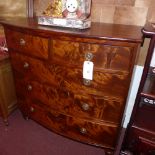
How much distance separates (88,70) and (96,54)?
0.38 ft

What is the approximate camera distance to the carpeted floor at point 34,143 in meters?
1.59

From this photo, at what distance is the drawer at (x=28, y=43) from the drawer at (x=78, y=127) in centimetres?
51

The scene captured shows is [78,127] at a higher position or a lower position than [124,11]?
lower

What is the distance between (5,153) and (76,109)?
0.78m

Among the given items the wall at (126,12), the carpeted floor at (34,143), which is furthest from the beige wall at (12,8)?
the carpeted floor at (34,143)

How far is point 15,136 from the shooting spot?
1.74 meters

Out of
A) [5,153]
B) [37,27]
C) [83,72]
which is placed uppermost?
[37,27]

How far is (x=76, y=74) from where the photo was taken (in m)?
1.21

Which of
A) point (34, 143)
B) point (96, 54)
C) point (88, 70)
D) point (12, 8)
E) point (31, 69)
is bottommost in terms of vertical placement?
point (34, 143)

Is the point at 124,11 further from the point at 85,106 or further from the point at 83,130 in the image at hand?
the point at 83,130

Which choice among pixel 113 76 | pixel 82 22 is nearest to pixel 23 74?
pixel 82 22

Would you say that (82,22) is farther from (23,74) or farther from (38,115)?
(38,115)

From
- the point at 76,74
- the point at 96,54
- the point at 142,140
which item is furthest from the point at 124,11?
the point at 142,140

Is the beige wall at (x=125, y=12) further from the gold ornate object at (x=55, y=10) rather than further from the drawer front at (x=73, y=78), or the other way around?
the drawer front at (x=73, y=78)
